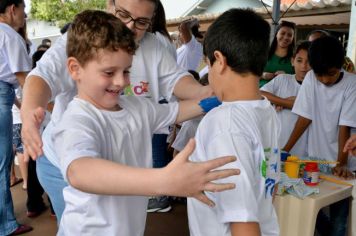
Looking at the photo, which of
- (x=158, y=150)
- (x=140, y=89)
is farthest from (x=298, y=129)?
(x=140, y=89)

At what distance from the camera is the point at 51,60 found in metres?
1.44

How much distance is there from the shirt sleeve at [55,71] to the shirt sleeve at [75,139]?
1.34 ft

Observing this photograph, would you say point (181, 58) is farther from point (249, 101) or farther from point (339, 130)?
point (249, 101)

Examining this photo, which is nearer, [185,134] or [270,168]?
[270,168]

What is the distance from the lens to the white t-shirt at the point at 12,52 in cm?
261

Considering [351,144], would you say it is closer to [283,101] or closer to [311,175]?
[311,175]

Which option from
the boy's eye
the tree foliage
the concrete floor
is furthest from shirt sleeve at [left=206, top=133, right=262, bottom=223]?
the tree foliage

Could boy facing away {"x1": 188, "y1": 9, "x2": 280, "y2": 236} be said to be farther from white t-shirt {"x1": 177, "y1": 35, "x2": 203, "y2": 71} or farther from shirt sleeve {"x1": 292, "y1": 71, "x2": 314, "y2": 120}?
white t-shirt {"x1": 177, "y1": 35, "x2": 203, "y2": 71}

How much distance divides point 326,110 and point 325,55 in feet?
1.39

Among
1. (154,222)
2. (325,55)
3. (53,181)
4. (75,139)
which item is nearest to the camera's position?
(75,139)

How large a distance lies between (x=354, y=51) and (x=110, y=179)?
19.3 ft

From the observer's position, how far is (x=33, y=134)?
1084 millimetres

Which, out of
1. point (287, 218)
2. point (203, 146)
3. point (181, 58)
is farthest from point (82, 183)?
point (181, 58)

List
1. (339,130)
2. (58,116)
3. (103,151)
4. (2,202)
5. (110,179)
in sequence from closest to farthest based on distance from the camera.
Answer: (110,179) → (103,151) → (58,116) → (339,130) → (2,202)
